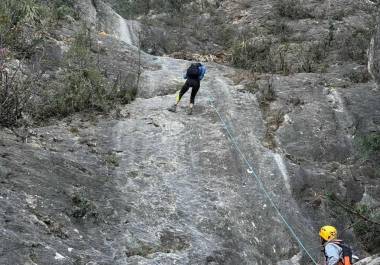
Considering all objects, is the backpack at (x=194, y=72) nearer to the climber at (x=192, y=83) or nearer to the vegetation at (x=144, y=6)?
the climber at (x=192, y=83)

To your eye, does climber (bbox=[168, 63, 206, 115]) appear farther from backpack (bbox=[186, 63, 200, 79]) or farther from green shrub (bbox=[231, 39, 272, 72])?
green shrub (bbox=[231, 39, 272, 72])

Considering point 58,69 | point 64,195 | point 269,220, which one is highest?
point 58,69

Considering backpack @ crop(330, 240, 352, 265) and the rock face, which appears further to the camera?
the rock face

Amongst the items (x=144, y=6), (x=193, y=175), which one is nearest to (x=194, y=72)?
(x=193, y=175)

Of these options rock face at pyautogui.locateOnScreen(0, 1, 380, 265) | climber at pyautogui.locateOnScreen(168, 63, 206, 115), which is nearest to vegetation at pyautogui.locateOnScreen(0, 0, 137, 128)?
rock face at pyautogui.locateOnScreen(0, 1, 380, 265)

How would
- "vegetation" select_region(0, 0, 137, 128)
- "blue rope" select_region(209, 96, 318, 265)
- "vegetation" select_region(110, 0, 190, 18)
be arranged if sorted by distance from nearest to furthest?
"blue rope" select_region(209, 96, 318, 265), "vegetation" select_region(0, 0, 137, 128), "vegetation" select_region(110, 0, 190, 18)

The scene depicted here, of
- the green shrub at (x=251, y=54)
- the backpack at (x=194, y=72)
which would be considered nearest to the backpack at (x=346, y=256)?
the backpack at (x=194, y=72)

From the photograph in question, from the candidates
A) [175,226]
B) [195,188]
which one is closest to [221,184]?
[195,188]

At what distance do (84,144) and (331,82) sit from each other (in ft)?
25.2

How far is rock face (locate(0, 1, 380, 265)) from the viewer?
7.64 meters

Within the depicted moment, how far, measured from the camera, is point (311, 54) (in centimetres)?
1775

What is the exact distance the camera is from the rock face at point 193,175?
301 inches

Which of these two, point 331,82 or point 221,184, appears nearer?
point 221,184

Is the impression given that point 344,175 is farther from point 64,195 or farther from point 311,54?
point 311,54
